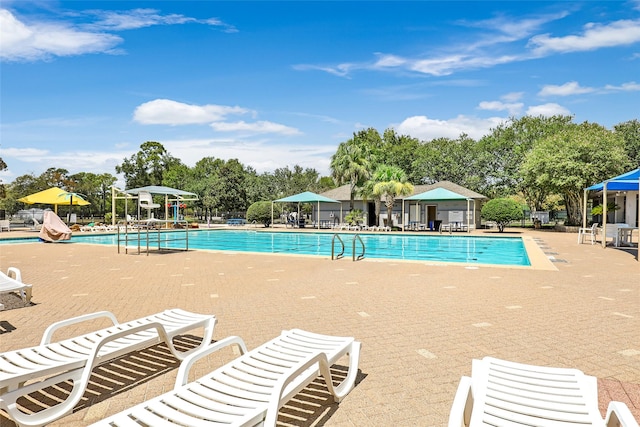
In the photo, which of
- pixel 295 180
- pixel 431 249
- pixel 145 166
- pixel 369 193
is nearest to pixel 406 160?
pixel 369 193

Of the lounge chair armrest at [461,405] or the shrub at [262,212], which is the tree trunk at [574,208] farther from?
the lounge chair armrest at [461,405]

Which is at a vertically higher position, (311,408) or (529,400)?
(529,400)

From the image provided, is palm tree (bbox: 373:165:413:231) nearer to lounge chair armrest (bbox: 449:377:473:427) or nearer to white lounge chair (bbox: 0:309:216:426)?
white lounge chair (bbox: 0:309:216:426)

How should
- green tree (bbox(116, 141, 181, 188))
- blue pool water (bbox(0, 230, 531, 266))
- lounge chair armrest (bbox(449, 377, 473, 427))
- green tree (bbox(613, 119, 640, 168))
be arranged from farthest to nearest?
green tree (bbox(116, 141, 181, 188))
green tree (bbox(613, 119, 640, 168))
blue pool water (bbox(0, 230, 531, 266))
lounge chair armrest (bbox(449, 377, 473, 427))

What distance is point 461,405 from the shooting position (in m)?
2.26

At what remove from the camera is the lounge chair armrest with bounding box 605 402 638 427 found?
1983 mm

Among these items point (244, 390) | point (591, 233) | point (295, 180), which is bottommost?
point (244, 390)

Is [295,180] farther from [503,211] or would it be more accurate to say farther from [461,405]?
[461,405]

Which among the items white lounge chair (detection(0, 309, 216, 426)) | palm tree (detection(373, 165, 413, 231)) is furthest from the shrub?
white lounge chair (detection(0, 309, 216, 426))

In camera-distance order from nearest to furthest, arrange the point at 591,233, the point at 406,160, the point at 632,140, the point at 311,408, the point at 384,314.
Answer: the point at 311,408
the point at 384,314
the point at 591,233
the point at 632,140
the point at 406,160

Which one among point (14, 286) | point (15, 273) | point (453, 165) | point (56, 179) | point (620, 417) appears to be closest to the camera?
point (620, 417)

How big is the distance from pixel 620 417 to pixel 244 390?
6.67ft

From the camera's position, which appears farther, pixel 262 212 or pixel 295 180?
pixel 295 180

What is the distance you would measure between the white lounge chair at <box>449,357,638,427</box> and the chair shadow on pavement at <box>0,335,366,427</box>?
3.62 ft
